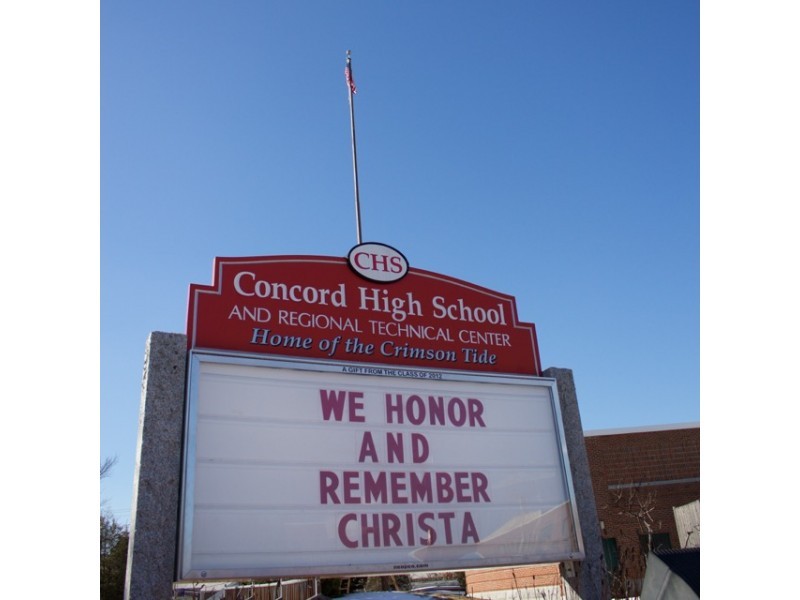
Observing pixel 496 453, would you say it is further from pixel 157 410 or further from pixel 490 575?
pixel 490 575

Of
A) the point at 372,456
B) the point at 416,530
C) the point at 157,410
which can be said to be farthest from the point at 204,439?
the point at 416,530

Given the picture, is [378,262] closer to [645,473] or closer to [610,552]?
[610,552]

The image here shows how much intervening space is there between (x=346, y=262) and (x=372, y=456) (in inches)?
77.0

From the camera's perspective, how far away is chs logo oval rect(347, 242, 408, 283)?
6.86m

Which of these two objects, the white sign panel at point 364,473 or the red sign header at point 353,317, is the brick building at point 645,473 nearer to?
the red sign header at point 353,317

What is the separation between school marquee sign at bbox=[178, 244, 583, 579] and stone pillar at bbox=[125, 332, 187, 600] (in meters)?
0.13

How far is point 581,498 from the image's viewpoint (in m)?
6.75

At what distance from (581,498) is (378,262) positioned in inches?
121

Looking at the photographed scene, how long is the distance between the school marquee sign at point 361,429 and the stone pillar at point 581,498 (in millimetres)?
185

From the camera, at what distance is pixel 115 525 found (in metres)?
23.7

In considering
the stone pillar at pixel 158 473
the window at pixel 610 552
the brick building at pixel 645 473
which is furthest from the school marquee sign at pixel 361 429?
the brick building at pixel 645 473

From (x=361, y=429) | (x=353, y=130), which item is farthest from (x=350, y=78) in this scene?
(x=361, y=429)

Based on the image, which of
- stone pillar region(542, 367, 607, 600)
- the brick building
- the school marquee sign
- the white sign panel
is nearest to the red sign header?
the school marquee sign

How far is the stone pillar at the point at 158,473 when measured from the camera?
4.92m
